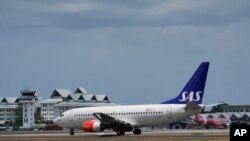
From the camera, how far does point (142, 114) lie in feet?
241

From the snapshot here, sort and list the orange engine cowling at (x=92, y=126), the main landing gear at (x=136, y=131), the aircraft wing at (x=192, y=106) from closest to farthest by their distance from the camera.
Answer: the aircraft wing at (x=192, y=106)
the orange engine cowling at (x=92, y=126)
the main landing gear at (x=136, y=131)

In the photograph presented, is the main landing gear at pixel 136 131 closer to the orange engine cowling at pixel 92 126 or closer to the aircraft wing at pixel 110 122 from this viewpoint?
the aircraft wing at pixel 110 122

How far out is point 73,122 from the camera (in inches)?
3174

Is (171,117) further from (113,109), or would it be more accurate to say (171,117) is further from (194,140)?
(194,140)

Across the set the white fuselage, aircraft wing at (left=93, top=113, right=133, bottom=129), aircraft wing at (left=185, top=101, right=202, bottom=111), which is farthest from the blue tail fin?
Result: aircraft wing at (left=93, top=113, right=133, bottom=129)

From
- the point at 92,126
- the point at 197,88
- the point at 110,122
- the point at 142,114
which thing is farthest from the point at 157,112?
the point at 92,126

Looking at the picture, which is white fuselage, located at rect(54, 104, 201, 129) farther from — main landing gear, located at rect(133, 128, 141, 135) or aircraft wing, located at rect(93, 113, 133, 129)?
aircraft wing, located at rect(93, 113, 133, 129)

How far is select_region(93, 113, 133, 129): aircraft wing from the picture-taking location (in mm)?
72062

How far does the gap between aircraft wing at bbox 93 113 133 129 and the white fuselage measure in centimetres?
117

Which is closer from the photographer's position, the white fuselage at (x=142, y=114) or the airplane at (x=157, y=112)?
the airplane at (x=157, y=112)

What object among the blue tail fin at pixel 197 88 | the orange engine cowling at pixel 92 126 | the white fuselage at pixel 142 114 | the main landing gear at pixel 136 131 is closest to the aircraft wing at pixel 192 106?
the white fuselage at pixel 142 114

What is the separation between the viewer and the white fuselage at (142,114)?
70812mm

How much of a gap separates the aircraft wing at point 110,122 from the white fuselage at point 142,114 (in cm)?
117

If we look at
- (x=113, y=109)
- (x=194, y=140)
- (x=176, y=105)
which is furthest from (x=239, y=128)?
(x=113, y=109)
